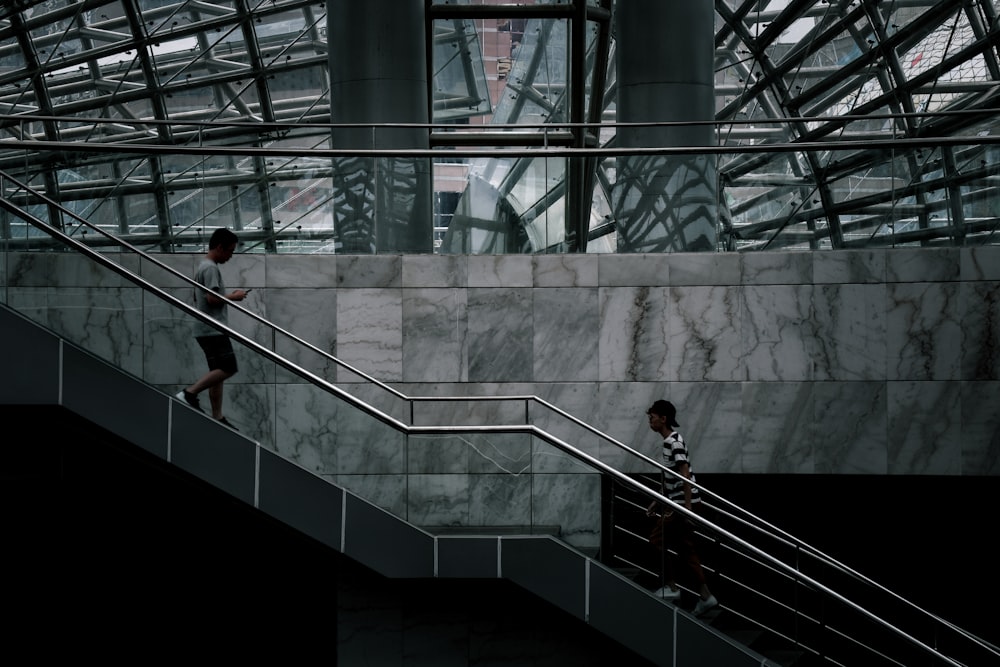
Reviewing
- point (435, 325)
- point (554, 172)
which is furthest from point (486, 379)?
point (554, 172)

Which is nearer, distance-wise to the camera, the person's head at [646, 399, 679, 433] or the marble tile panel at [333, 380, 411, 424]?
the person's head at [646, 399, 679, 433]

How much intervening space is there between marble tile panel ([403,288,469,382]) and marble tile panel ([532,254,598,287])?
2.71ft

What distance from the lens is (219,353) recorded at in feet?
29.3

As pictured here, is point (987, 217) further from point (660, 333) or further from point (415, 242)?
point (415, 242)

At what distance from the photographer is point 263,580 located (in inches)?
475

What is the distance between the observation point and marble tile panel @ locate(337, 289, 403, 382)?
1160 cm

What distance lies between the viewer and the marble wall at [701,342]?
37.0 feet

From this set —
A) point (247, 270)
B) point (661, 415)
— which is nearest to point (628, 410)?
point (661, 415)

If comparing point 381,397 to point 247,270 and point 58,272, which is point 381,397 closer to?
point 247,270

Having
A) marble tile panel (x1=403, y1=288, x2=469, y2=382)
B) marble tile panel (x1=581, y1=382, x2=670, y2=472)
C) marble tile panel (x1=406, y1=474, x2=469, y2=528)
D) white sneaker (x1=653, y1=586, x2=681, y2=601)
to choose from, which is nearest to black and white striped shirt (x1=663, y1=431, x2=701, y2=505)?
white sneaker (x1=653, y1=586, x2=681, y2=601)

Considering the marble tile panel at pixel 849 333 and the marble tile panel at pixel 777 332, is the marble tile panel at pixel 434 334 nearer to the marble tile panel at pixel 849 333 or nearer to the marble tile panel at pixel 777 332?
the marble tile panel at pixel 777 332

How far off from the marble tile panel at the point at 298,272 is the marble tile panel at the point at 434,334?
32.4 inches

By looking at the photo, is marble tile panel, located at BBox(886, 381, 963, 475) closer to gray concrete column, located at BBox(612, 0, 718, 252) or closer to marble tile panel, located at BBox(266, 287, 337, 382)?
gray concrete column, located at BBox(612, 0, 718, 252)

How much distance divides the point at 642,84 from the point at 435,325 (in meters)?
5.61
